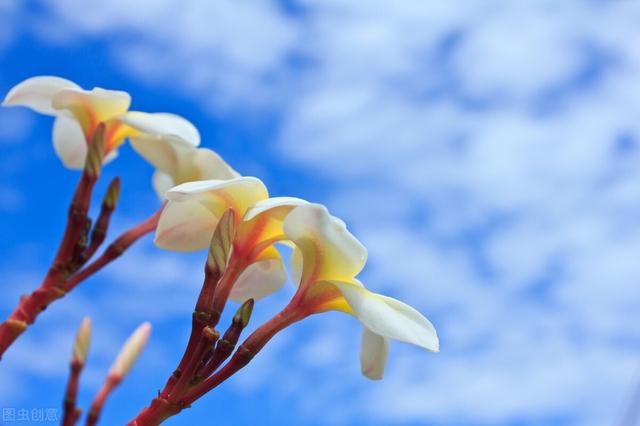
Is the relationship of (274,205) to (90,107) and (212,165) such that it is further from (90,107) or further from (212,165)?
(90,107)

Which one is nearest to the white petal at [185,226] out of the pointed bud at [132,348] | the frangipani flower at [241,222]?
the frangipani flower at [241,222]

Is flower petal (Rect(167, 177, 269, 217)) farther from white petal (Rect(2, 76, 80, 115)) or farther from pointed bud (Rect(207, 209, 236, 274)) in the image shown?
white petal (Rect(2, 76, 80, 115))

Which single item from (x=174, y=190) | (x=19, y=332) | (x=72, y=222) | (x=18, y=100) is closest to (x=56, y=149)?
(x=18, y=100)

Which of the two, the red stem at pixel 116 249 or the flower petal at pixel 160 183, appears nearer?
the red stem at pixel 116 249

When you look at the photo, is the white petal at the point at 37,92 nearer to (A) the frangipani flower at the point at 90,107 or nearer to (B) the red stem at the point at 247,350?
(A) the frangipani flower at the point at 90,107

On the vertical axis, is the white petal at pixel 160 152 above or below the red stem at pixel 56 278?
above
